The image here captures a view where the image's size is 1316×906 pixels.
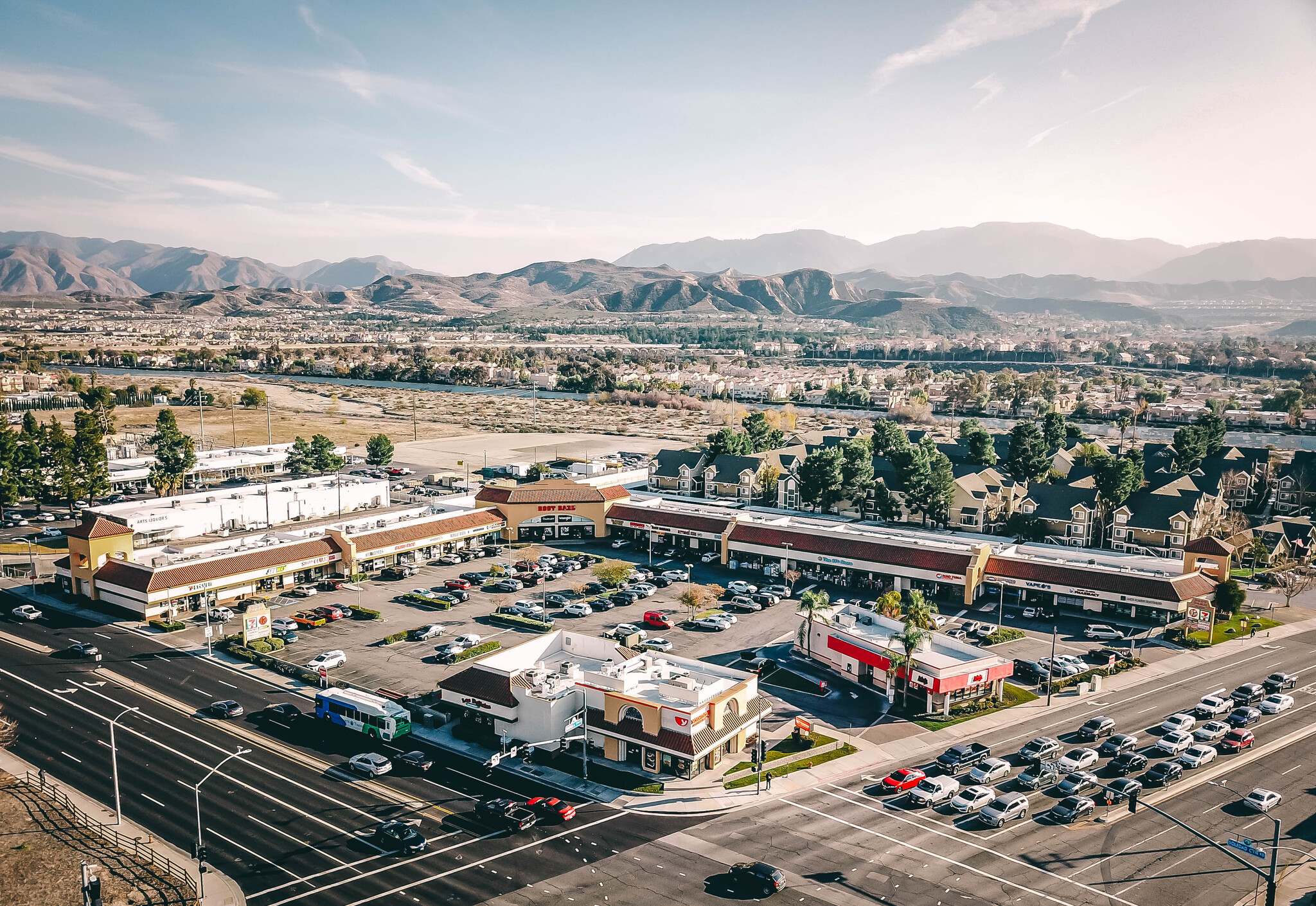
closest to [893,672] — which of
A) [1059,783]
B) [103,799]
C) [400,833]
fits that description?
[1059,783]

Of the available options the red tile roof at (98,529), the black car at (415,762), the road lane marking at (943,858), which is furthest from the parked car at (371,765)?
the red tile roof at (98,529)

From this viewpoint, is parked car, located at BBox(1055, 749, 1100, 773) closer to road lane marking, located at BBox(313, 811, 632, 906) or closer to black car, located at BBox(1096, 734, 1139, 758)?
black car, located at BBox(1096, 734, 1139, 758)

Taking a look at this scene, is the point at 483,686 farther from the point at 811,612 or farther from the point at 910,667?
the point at 910,667

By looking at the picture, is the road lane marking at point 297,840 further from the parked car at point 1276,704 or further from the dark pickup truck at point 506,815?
the parked car at point 1276,704

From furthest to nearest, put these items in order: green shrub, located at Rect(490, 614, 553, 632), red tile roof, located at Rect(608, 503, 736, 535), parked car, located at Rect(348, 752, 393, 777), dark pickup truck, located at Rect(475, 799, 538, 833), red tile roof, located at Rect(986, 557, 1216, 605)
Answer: red tile roof, located at Rect(608, 503, 736, 535), red tile roof, located at Rect(986, 557, 1216, 605), green shrub, located at Rect(490, 614, 553, 632), parked car, located at Rect(348, 752, 393, 777), dark pickup truck, located at Rect(475, 799, 538, 833)

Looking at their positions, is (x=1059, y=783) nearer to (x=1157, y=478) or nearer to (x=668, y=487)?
(x=1157, y=478)

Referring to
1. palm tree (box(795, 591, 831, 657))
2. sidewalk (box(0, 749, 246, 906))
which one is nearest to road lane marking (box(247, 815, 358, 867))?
A: sidewalk (box(0, 749, 246, 906))

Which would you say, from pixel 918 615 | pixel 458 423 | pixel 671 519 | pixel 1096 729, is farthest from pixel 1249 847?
pixel 458 423
